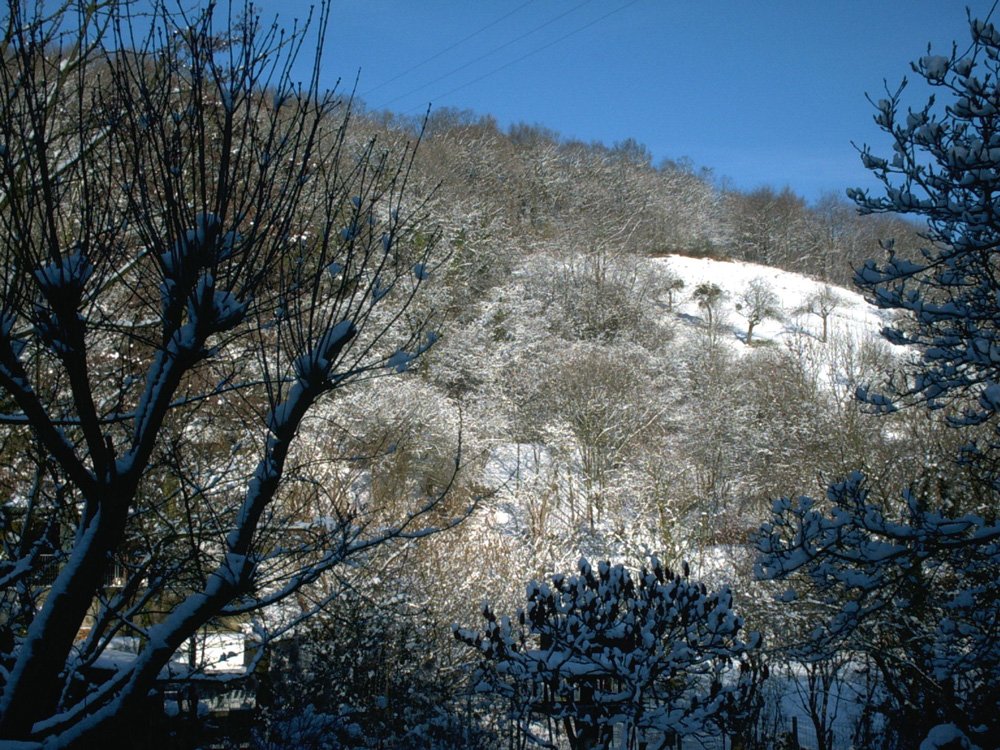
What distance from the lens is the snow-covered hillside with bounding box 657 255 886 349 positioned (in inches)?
1214

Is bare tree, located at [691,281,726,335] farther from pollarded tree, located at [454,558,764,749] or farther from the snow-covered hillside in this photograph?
pollarded tree, located at [454,558,764,749]

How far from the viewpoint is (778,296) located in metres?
35.0

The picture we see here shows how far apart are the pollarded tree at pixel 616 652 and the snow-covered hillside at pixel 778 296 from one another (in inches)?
898

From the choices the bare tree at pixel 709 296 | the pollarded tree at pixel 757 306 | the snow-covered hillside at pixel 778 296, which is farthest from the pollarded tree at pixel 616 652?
the bare tree at pixel 709 296

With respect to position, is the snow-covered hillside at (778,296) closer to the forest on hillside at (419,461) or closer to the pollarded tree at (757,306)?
the pollarded tree at (757,306)

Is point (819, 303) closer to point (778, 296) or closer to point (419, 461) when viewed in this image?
point (778, 296)

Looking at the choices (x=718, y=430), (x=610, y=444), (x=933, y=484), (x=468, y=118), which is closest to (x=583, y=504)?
(x=610, y=444)

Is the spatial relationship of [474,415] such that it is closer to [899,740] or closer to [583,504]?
[583,504]

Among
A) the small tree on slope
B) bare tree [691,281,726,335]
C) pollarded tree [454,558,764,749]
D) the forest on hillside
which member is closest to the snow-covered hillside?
bare tree [691,281,726,335]

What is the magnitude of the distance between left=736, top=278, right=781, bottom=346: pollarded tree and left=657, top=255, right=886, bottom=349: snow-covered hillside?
348 mm

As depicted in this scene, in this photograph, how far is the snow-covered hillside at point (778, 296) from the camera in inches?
1214

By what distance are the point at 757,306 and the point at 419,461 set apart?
2011 centimetres

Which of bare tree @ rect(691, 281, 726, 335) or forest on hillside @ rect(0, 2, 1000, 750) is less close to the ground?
bare tree @ rect(691, 281, 726, 335)

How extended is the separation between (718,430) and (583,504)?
471 centimetres
